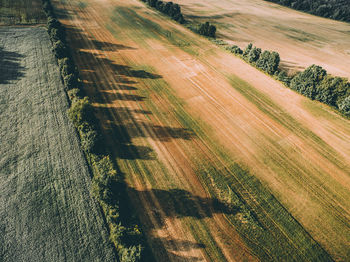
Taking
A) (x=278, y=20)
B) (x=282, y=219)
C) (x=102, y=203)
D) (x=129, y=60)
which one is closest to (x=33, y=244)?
(x=102, y=203)

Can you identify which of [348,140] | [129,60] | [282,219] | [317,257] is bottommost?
[317,257]

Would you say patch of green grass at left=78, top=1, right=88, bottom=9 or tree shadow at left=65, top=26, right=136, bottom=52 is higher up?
patch of green grass at left=78, top=1, right=88, bottom=9

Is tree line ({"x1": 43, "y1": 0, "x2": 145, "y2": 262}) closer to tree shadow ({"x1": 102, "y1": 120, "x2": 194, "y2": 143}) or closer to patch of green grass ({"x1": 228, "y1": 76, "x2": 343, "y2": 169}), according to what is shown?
tree shadow ({"x1": 102, "y1": 120, "x2": 194, "y2": 143})

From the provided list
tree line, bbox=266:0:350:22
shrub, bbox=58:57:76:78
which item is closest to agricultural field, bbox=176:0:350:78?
tree line, bbox=266:0:350:22

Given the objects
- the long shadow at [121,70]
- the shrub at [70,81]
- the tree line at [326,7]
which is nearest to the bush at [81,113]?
the shrub at [70,81]

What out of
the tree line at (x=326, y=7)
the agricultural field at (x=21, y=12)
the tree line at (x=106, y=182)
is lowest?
the tree line at (x=106, y=182)

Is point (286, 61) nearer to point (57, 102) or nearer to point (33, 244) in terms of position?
point (57, 102)

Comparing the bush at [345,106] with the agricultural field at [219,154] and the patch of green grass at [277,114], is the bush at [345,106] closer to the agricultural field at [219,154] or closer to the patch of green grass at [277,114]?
the agricultural field at [219,154]
